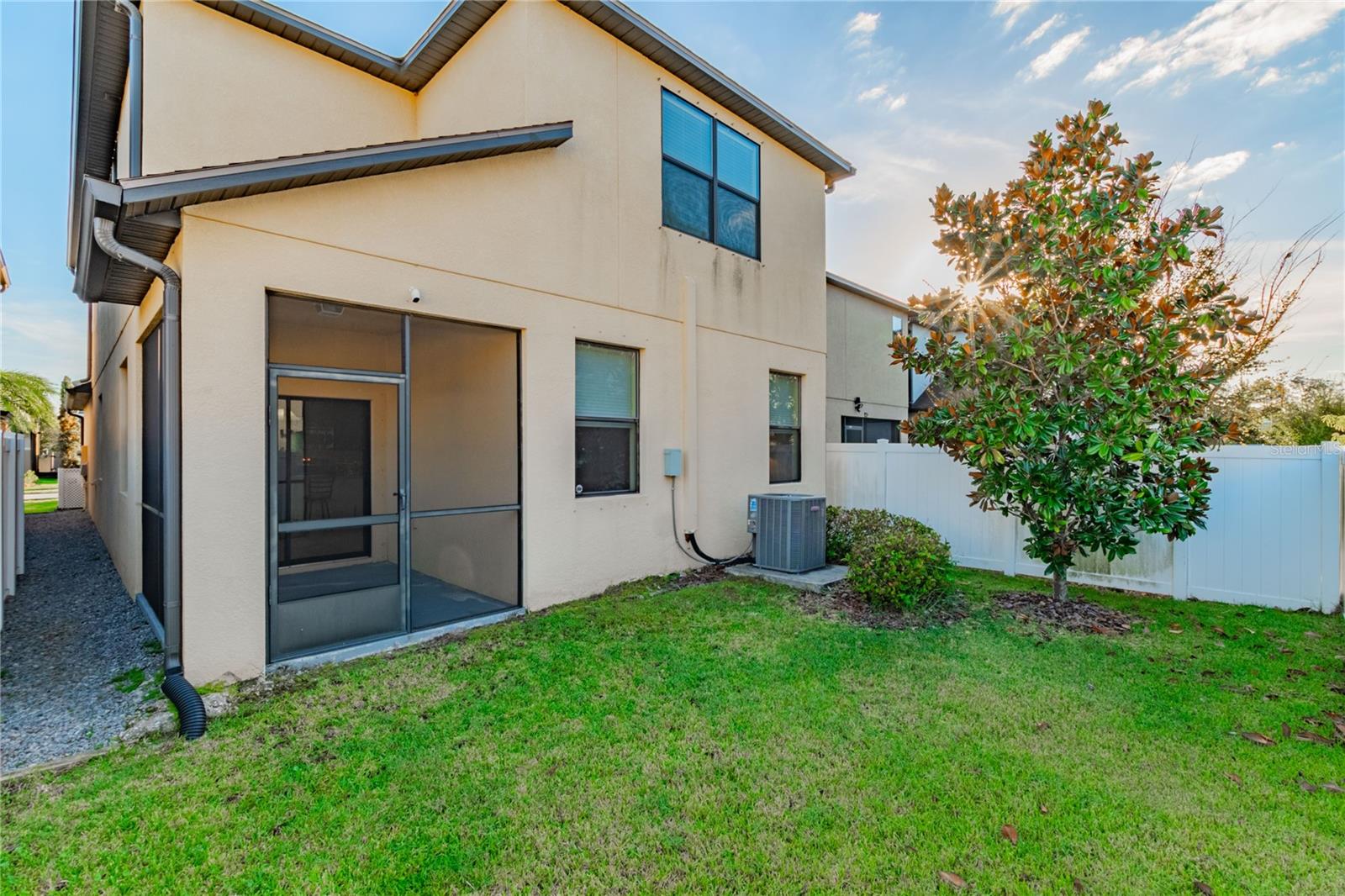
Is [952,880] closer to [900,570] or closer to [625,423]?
[900,570]

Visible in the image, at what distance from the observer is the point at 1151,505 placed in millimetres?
5586

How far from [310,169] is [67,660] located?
14.7 feet

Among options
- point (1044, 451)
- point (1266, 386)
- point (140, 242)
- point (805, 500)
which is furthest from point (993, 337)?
point (1266, 386)

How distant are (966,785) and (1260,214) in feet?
39.3

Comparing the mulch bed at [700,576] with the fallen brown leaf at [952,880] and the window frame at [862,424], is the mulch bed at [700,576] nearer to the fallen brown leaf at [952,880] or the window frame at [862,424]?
the fallen brown leaf at [952,880]

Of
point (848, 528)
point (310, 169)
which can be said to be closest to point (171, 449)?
point (310, 169)

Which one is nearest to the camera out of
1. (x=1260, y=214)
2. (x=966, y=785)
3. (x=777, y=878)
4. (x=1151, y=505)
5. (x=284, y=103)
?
(x=777, y=878)

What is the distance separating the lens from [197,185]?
3814mm

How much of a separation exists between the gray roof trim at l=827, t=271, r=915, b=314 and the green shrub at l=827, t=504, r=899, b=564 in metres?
5.73

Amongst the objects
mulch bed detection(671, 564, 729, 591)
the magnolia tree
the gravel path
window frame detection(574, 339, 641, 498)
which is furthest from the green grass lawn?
window frame detection(574, 339, 641, 498)

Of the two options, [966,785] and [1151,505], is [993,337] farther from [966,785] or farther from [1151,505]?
[966,785]

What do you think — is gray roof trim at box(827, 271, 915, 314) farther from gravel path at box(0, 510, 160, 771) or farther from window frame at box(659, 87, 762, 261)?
gravel path at box(0, 510, 160, 771)

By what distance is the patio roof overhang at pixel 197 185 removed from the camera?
373 cm

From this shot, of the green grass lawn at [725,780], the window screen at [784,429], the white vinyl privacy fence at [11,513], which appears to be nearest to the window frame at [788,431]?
the window screen at [784,429]
